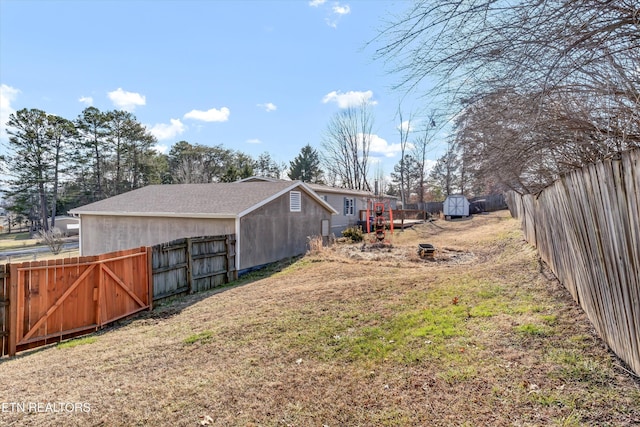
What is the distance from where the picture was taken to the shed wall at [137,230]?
11.9 metres

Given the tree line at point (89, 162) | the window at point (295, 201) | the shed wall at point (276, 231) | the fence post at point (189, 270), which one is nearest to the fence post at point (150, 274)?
the fence post at point (189, 270)

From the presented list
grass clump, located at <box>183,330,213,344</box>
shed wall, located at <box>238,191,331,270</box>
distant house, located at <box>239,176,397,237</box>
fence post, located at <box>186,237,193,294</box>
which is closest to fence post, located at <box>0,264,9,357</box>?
grass clump, located at <box>183,330,213,344</box>

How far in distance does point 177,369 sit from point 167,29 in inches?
446

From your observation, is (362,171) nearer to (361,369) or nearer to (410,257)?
(410,257)

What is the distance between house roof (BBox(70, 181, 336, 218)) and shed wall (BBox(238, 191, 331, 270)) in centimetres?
39

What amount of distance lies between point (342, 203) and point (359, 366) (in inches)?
771

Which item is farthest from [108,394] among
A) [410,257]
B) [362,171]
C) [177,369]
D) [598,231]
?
Answer: [362,171]

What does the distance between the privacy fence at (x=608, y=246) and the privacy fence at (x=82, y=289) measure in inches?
310

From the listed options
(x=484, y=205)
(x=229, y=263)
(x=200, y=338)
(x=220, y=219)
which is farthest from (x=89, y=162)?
(x=484, y=205)

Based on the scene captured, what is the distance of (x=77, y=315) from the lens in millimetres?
6168

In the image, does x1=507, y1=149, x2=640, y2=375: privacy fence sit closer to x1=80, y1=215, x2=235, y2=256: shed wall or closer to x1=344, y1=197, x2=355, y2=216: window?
x1=80, y1=215, x2=235, y2=256: shed wall

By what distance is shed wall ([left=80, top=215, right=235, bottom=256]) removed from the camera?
11.9 metres

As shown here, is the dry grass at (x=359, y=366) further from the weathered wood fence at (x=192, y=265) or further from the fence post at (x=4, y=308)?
the weathered wood fence at (x=192, y=265)

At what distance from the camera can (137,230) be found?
13.6m
